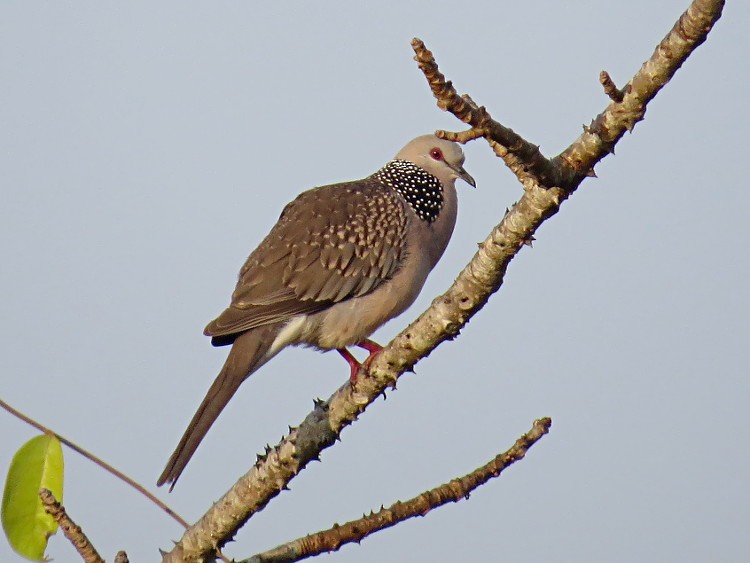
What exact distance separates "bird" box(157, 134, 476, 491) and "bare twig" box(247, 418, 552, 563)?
1750 mm

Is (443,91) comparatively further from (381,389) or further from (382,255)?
(382,255)

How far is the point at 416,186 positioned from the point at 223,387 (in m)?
2.25

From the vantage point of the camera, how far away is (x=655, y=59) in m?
3.03

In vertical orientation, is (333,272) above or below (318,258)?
below

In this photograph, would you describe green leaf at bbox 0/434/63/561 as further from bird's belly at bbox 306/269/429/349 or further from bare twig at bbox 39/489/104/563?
bird's belly at bbox 306/269/429/349

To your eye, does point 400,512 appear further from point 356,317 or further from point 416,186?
point 416,186

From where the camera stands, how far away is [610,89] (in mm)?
3043

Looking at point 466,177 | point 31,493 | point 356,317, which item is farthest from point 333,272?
point 31,493

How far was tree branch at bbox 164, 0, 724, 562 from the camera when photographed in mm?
2934

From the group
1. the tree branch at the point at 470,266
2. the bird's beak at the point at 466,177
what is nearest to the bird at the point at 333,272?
the bird's beak at the point at 466,177

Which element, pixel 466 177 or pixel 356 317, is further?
pixel 466 177

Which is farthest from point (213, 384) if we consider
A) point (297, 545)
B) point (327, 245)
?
point (297, 545)

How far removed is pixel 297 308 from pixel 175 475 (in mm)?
1397

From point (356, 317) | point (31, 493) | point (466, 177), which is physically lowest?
point (31, 493)
